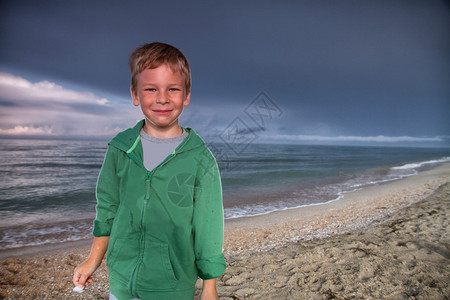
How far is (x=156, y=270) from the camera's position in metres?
1.38

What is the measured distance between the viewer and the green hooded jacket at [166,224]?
4.55 feet

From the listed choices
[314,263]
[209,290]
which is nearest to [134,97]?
[209,290]

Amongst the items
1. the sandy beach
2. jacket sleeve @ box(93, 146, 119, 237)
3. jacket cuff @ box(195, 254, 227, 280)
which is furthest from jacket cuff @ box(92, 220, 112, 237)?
the sandy beach

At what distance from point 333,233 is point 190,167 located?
17.2 feet

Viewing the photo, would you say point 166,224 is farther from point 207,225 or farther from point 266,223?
point 266,223

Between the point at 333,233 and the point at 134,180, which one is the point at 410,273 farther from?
the point at 134,180

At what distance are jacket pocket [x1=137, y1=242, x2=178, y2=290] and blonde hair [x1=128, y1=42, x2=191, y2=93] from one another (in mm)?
973

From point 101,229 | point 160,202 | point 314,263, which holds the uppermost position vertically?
point 160,202

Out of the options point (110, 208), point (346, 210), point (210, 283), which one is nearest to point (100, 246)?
point (110, 208)

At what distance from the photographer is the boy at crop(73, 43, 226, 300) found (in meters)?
1.39

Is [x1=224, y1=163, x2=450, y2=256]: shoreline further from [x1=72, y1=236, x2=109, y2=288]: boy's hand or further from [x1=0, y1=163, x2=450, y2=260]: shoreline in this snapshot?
[x1=72, y1=236, x2=109, y2=288]: boy's hand

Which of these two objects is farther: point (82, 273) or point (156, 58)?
point (82, 273)

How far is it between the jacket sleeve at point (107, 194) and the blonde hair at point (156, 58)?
50cm

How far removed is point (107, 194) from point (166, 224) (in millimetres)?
425
